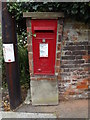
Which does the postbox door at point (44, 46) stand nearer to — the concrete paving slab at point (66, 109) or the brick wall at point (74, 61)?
the brick wall at point (74, 61)

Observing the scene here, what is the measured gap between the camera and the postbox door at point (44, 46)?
3.50 meters

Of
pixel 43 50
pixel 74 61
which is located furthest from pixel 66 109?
pixel 43 50

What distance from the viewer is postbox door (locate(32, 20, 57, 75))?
3502 mm

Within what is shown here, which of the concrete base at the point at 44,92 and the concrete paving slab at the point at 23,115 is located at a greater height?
the concrete base at the point at 44,92

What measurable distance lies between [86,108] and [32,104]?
109 cm

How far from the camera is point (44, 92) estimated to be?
3.83 meters

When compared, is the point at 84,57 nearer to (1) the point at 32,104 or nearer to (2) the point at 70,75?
(2) the point at 70,75

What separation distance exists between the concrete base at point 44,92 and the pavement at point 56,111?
119 mm

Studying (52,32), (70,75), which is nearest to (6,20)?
(52,32)

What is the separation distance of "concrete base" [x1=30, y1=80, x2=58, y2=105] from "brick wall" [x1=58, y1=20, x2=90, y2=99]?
0.18m

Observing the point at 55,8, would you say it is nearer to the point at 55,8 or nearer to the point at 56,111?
the point at 55,8

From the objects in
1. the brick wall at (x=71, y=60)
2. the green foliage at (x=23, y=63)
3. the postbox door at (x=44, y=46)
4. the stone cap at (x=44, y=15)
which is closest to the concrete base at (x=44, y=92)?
the brick wall at (x=71, y=60)

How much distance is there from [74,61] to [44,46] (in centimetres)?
69

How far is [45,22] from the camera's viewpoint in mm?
3500
